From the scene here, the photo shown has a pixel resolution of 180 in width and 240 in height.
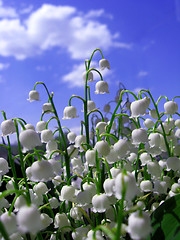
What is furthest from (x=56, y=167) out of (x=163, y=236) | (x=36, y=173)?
(x=163, y=236)

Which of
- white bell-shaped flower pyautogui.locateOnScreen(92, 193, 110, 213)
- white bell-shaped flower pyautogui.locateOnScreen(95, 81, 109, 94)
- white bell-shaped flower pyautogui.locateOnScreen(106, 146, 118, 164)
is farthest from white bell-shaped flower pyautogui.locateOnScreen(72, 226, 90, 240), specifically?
white bell-shaped flower pyautogui.locateOnScreen(95, 81, 109, 94)

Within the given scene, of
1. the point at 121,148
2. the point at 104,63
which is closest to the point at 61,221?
the point at 121,148

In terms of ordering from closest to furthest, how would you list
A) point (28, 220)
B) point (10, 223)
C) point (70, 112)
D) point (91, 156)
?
point (28, 220) → point (10, 223) → point (91, 156) → point (70, 112)

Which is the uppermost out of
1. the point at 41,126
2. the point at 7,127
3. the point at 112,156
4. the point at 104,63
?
the point at 104,63

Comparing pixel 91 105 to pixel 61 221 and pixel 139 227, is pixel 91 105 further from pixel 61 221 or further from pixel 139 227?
pixel 139 227

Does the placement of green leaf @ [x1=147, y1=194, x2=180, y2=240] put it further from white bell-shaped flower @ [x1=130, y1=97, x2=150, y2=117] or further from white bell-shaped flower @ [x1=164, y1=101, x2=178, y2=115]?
white bell-shaped flower @ [x1=164, y1=101, x2=178, y2=115]

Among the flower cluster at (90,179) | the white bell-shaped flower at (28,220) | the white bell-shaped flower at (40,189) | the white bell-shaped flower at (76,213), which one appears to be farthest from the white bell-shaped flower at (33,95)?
the white bell-shaped flower at (28,220)

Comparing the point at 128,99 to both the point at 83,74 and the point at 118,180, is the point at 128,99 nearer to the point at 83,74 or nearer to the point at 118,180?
the point at 83,74
